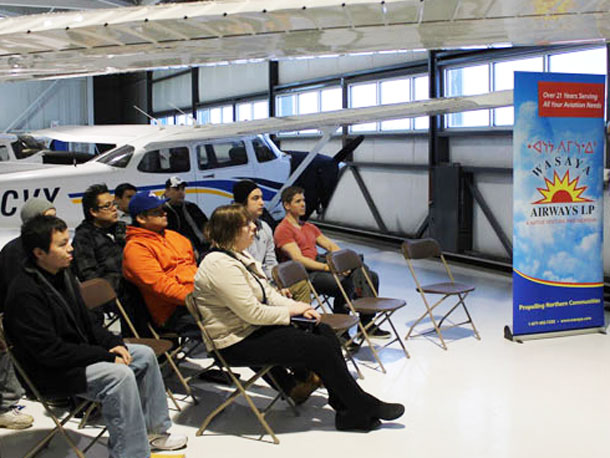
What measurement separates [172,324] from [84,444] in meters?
0.87

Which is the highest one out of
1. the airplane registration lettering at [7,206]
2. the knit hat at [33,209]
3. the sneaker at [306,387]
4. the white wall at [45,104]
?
the white wall at [45,104]

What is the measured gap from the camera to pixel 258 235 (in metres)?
5.46

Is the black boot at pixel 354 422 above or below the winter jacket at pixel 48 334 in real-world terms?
below

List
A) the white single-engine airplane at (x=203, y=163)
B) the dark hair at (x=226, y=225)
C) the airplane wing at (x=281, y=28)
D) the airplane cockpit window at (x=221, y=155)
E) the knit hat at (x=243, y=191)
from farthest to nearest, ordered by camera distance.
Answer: the airplane cockpit window at (x=221, y=155), the white single-engine airplane at (x=203, y=163), the knit hat at (x=243, y=191), the dark hair at (x=226, y=225), the airplane wing at (x=281, y=28)

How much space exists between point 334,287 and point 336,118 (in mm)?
3891

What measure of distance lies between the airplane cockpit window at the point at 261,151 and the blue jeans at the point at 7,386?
5.60 meters

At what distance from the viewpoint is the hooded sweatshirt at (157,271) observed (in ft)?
14.4

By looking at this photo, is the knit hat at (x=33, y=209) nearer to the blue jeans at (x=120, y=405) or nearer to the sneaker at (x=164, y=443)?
the blue jeans at (x=120, y=405)

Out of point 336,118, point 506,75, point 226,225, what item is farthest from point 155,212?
point 506,75

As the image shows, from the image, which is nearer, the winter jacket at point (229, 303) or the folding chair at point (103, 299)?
the winter jacket at point (229, 303)

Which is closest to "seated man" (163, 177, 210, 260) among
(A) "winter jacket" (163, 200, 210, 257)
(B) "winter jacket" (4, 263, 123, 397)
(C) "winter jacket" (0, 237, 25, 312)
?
(A) "winter jacket" (163, 200, 210, 257)

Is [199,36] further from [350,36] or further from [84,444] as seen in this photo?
[84,444]

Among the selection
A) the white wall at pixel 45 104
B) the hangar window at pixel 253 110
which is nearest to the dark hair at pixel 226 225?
the hangar window at pixel 253 110

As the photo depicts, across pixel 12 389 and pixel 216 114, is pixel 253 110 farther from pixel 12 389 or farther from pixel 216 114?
pixel 12 389
